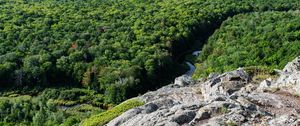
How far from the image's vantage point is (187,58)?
4318 inches

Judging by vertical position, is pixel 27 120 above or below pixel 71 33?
below

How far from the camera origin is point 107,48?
327 ft

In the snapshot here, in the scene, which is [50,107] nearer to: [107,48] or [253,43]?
[107,48]

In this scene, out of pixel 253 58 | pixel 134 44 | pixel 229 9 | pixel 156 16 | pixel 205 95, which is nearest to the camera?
pixel 205 95

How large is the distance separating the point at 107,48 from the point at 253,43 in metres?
31.3

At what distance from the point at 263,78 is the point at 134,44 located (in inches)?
2616

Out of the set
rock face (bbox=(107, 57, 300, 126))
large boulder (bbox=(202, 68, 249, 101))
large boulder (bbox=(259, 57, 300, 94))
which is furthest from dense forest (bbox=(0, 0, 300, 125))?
large boulder (bbox=(259, 57, 300, 94))

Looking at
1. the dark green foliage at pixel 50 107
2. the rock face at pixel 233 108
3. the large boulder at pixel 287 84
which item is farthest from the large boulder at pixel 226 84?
the dark green foliage at pixel 50 107

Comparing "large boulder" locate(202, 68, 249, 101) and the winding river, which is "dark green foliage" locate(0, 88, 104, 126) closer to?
the winding river

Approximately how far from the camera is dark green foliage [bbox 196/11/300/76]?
8744 cm

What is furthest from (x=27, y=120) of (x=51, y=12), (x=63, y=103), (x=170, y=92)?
(x=51, y=12)

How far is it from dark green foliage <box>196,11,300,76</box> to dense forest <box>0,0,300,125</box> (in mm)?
247

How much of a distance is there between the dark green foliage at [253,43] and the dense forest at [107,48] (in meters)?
0.25

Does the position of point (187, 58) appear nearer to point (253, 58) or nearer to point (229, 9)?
point (253, 58)
